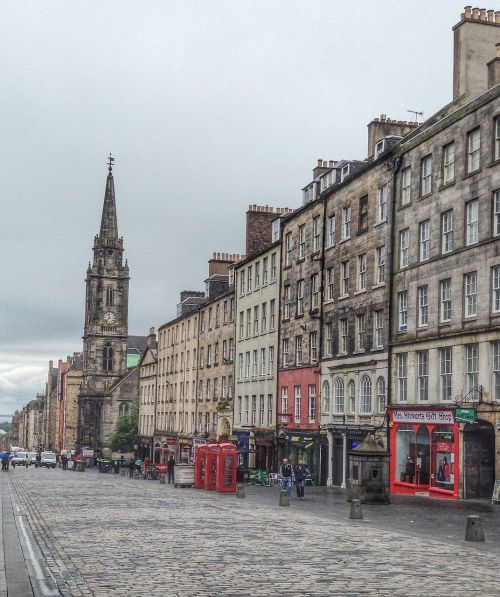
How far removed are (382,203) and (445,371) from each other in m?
9.83

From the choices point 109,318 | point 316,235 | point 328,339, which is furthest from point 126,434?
point 328,339

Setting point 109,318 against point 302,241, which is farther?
point 109,318

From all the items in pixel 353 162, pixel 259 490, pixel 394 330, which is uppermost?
pixel 353 162

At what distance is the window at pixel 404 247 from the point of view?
130 feet

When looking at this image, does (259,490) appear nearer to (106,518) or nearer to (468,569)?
(106,518)

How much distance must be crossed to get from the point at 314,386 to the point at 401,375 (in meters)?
10.5

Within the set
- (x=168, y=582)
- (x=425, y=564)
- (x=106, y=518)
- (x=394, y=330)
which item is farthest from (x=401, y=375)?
(x=168, y=582)

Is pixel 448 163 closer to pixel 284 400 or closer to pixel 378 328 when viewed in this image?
pixel 378 328

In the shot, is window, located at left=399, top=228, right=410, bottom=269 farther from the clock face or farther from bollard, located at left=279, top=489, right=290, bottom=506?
the clock face

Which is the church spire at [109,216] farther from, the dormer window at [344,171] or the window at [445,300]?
the window at [445,300]

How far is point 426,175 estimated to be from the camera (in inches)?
1516

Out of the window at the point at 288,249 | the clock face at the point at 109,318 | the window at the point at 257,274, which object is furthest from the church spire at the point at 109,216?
the window at the point at 288,249

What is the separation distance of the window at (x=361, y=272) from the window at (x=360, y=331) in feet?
4.54

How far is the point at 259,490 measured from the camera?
43.5m
